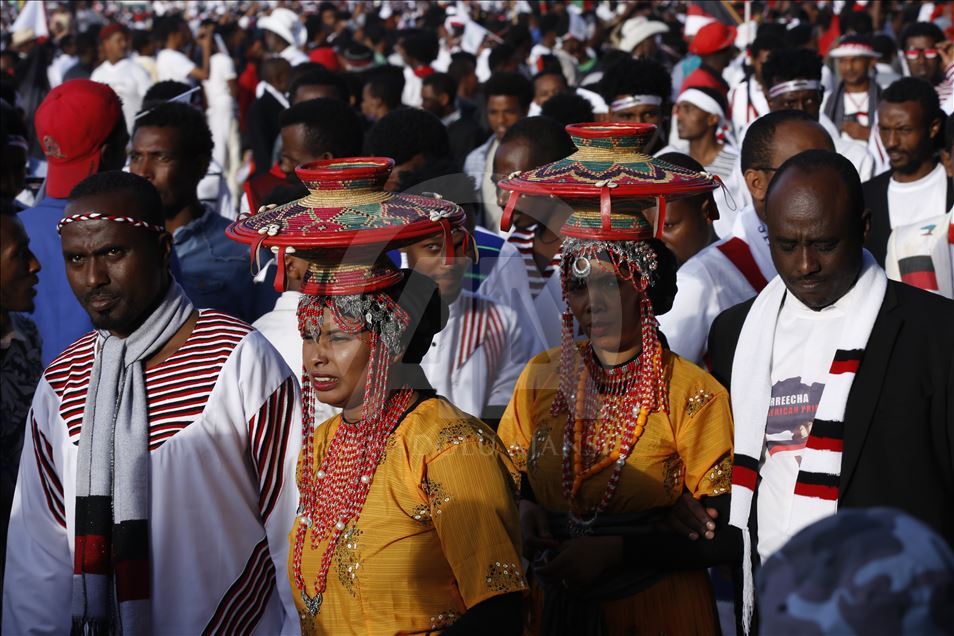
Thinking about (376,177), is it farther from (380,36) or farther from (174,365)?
(380,36)

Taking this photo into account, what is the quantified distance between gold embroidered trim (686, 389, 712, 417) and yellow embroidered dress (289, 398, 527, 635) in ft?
2.44

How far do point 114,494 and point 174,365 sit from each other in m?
0.40

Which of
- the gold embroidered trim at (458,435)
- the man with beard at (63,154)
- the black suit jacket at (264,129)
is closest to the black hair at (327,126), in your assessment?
the man with beard at (63,154)

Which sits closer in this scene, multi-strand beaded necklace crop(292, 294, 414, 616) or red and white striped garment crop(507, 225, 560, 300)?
multi-strand beaded necklace crop(292, 294, 414, 616)

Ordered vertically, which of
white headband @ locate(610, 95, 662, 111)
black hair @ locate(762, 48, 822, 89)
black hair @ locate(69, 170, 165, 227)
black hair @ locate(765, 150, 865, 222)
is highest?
black hair @ locate(765, 150, 865, 222)

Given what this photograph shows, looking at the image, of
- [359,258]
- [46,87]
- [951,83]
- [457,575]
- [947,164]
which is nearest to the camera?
[457,575]

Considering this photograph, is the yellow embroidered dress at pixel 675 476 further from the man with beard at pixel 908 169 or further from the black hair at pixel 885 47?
the black hair at pixel 885 47

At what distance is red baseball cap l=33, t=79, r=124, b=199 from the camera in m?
5.53

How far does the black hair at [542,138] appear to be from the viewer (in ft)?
20.2

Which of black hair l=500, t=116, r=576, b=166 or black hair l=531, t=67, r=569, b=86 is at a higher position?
black hair l=500, t=116, r=576, b=166

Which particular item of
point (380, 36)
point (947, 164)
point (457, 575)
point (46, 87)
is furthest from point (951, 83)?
point (380, 36)

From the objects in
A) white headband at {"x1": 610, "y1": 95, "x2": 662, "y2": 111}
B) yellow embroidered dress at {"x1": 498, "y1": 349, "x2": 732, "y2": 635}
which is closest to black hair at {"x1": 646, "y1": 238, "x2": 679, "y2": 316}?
yellow embroidered dress at {"x1": 498, "y1": 349, "x2": 732, "y2": 635}

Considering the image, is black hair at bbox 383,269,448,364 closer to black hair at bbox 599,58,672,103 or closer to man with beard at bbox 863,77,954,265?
man with beard at bbox 863,77,954,265

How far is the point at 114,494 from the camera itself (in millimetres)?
3453
